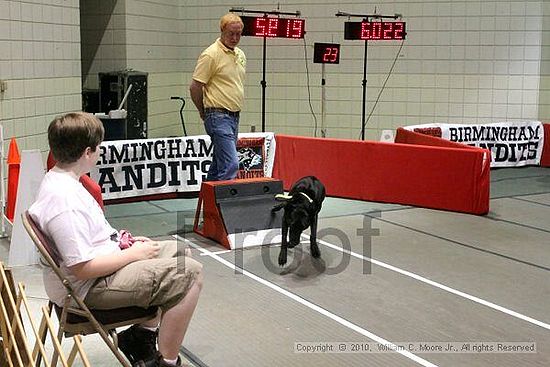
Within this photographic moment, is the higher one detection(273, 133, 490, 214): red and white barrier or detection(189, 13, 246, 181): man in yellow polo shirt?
detection(189, 13, 246, 181): man in yellow polo shirt

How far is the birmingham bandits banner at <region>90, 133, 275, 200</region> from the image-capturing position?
7.54 meters

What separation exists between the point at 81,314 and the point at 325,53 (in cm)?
810

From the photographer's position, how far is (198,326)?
4184 millimetres

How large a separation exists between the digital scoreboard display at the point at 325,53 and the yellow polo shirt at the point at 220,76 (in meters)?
4.10

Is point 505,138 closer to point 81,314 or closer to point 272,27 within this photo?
point 272,27

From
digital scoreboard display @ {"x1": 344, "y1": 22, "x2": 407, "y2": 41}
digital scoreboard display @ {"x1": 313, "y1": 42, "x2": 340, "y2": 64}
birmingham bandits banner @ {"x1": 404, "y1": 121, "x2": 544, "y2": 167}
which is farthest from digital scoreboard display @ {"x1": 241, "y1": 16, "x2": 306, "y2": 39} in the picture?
birmingham bandits banner @ {"x1": 404, "y1": 121, "x2": 544, "y2": 167}

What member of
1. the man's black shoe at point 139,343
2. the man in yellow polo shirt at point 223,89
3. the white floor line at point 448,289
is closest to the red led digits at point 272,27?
the man in yellow polo shirt at point 223,89

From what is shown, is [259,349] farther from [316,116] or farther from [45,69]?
[316,116]

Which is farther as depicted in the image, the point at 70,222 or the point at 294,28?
the point at 294,28

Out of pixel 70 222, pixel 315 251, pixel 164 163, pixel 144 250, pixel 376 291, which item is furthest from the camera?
pixel 164 163

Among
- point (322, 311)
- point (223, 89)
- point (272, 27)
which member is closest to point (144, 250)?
point (322, 311)

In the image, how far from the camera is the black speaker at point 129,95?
34.4 ft

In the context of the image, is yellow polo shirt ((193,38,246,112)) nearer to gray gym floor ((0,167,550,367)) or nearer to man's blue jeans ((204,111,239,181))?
man's blue jeans ((204,111,239,181))

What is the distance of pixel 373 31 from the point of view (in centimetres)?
1030
